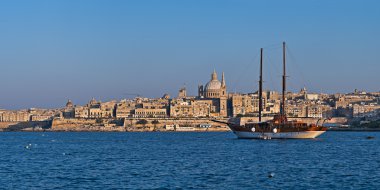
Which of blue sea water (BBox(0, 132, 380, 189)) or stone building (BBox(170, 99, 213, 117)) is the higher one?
stone building (BBox(170, 99, 213, 117))

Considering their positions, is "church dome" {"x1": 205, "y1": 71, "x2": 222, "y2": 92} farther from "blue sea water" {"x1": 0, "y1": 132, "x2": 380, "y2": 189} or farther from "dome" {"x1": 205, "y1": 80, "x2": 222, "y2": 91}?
"blue sea water" {"x1": 0, "y1": 132, "x2": 380, "y2": 189}

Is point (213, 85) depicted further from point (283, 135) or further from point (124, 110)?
point (283, 135)

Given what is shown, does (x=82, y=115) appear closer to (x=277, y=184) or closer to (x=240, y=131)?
(x=240, y=131)

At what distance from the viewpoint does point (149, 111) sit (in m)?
152

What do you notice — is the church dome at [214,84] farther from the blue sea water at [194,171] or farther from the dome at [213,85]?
the blue sea water at [194,171]

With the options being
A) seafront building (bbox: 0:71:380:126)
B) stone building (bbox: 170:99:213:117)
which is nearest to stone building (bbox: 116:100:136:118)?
seafront building (bbox: 0:71:380:126)

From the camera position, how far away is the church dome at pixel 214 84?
172m

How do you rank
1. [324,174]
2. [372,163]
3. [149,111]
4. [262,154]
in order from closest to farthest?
[324,174] < [372,163] < [262,154] < [149,111]

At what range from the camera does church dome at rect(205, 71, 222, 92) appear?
17188 centimetres

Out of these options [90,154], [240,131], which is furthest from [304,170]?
[240,131]

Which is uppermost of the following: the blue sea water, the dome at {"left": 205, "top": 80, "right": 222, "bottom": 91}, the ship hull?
the dome at {"left": 205, "top": 80, "right": 222, "bottom": 91}

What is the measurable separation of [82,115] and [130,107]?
8965 millimetres

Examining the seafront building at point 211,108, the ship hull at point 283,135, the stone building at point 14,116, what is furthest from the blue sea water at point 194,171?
the stone building at point 14,116

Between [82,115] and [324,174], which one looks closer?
[324,174]
